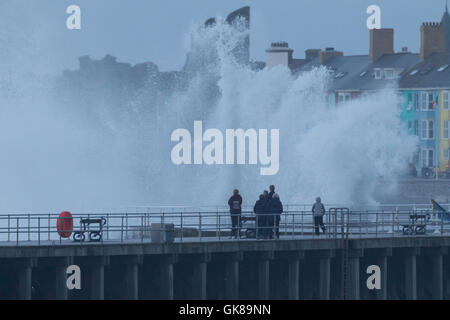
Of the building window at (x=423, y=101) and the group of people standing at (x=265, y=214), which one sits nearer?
the group of people standing at (x=265, y=214)

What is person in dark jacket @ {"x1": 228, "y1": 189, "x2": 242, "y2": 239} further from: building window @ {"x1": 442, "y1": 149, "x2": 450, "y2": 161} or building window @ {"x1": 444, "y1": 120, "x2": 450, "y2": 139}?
building window @ {"x1": 444, "y1": 120, "x2": 450, "y2": 139}

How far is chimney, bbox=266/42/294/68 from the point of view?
122662 mm

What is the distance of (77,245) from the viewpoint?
42.2 meters

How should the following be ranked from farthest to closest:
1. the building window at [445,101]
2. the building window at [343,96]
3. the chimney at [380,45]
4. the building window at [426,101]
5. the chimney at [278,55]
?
the chimney at [278,55] → the chimney at [380,45] → the building window at [343,96] → the building window at [426,101] → the building window at [445,101]

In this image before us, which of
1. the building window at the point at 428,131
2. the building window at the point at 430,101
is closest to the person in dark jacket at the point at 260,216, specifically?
the building window at the point at 430,101

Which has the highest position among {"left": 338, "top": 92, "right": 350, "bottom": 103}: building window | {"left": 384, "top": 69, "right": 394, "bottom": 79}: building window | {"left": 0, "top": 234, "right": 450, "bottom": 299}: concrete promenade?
{"left": 384, "top": 69, "right": 394, "bottom": 79}: building window

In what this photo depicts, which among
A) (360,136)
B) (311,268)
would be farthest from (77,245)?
(360,136)

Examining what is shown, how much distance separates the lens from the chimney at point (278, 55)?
402ft

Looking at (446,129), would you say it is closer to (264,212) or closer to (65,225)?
(264,212)

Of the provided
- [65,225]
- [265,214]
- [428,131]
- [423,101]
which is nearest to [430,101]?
[423,101]

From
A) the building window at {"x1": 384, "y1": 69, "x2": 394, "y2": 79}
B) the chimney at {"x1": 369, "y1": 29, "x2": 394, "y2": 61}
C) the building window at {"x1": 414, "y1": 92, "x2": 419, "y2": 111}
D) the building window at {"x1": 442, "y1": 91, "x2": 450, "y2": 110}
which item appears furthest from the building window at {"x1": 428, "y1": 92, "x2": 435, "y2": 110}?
the chimney at {"x1": 369, "y1": 29, "x2": 394, "y2": 61}

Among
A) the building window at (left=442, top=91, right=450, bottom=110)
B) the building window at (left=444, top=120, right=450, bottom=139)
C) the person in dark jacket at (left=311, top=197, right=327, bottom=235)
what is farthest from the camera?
the building window at (left=444, top=120, right=450, bottom=139)

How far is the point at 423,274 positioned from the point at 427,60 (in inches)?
2717

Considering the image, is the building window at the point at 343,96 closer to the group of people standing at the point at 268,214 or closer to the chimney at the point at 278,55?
the chimney at the point at 278,55
